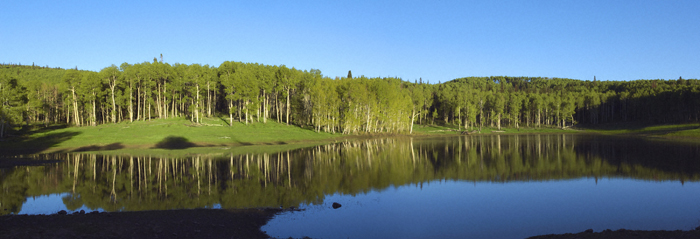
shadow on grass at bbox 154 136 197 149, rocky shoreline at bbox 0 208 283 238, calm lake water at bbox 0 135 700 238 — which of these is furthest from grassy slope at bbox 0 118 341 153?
rocky shoreline at bbox 0 208 283 238

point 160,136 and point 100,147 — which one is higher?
point 160,136

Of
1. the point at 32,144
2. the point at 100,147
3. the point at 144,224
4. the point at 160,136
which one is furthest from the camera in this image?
the point at 160,136

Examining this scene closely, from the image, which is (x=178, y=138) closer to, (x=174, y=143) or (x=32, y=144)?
(x=174, y=143)

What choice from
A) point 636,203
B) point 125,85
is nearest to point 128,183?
point 636,203

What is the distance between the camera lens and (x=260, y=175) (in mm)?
30484

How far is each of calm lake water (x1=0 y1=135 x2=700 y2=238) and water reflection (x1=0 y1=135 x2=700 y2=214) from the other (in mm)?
88

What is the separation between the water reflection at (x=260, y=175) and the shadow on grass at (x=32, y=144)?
13270 mm

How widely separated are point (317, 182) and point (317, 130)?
193 ft

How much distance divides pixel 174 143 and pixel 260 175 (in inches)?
1316

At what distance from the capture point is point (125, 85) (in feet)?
289

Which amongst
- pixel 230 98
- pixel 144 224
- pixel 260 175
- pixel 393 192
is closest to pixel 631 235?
pixel 393 192

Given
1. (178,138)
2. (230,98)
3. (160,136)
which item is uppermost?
(230,98)

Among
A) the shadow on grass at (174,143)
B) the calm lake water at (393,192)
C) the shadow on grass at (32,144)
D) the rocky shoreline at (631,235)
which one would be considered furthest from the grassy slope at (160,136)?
the rocky shoreline at (631,235)

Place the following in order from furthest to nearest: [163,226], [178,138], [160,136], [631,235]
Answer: [160,136]
[178,138]
[163,226]
[631,235]
